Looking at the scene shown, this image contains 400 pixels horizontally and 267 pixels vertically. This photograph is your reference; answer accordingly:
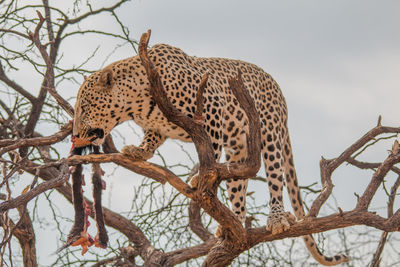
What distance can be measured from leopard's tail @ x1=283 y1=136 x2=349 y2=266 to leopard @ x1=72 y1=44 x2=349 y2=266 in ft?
0.03

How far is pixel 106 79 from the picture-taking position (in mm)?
6406

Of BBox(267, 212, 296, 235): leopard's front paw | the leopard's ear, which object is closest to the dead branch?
the leopard's ear

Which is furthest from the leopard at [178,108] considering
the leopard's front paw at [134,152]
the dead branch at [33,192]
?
the dead branch at [33,192]

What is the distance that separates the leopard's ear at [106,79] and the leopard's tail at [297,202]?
7.59 ft

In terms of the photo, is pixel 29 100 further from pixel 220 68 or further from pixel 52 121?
pixel 220 68

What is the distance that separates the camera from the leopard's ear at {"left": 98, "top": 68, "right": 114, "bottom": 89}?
21.0ft

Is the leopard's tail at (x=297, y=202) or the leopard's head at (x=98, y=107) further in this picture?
the leopard's tail at (x=297, y=202)

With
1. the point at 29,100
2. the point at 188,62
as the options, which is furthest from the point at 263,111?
the point at 29,100

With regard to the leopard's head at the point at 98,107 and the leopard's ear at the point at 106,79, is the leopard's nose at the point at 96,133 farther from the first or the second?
the leopard's ear at the point at 106,79

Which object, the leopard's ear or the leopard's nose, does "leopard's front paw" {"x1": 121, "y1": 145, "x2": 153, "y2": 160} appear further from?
the leopard's ear

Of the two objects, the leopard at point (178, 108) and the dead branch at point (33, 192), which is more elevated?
the leopard at point (178, 108)

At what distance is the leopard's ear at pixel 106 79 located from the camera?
21.0 ft

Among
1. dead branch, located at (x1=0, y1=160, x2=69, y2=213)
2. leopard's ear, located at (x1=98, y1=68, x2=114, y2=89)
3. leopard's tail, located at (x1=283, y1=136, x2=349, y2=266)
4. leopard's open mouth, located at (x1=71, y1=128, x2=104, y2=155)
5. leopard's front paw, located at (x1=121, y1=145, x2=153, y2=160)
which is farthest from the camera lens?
leopard's tail, located at (x1=283, y1=136, x2=349, y2=266)

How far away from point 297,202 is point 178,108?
2.02 metres
